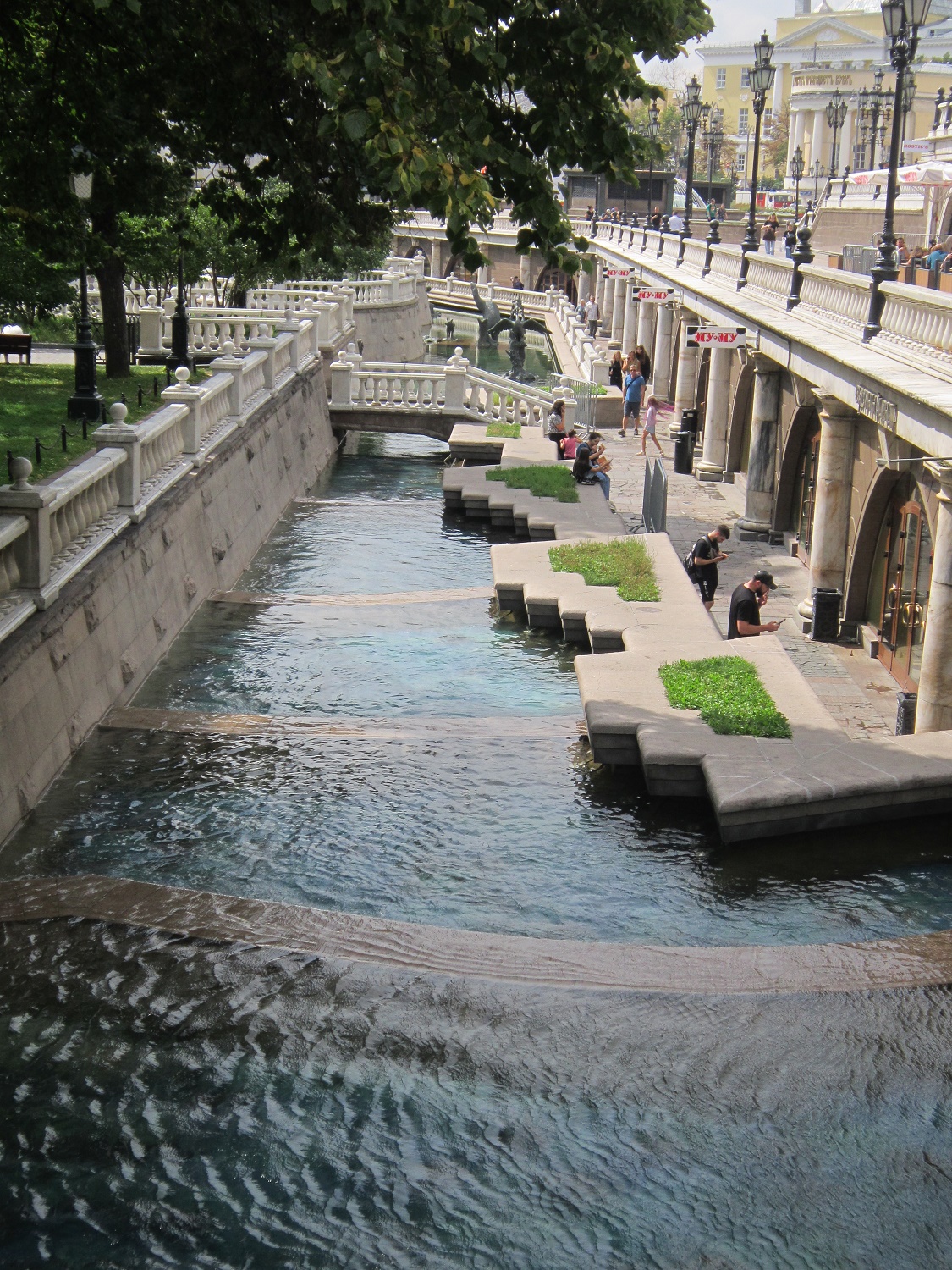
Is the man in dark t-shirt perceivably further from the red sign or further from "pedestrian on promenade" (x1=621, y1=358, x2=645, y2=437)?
"pedestrian on promenade" (x1=621, y1=358, x2=645, y2=437)

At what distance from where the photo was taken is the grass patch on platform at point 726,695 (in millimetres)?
12930

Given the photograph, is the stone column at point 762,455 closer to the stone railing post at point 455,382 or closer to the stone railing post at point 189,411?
the stone railing post at point 455,382

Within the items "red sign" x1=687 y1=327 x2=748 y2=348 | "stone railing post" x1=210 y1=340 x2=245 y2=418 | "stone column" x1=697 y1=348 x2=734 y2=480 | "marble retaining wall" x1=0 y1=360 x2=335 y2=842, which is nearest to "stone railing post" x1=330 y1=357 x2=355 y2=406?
"stone column" x1=697 y1=348 x2=734 y2=480

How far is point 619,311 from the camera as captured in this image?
192ft

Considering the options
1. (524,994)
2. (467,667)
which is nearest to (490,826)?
(524,994)

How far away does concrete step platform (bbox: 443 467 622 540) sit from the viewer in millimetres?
22812

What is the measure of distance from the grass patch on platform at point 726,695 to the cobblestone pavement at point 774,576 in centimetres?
175

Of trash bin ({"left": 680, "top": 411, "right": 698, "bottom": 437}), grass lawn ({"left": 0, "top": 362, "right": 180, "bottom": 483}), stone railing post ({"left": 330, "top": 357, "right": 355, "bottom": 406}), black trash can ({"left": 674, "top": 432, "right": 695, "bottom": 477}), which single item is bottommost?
black trash can ({"left": 674, "top": 432, "right": 695, "bottom": 477})

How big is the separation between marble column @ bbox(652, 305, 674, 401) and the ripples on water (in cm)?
3551

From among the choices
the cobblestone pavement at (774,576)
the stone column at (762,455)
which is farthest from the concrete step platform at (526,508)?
the stone column at (762,455)

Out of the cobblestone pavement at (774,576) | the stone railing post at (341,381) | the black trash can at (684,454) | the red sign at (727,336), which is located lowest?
the cobblestone pavement at (774,576)

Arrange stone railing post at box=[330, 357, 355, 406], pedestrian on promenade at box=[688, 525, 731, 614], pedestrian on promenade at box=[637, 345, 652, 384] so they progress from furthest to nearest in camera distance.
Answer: pedestrian on promenade at box=[637, 345, 652, 384] → stone railing post at box=[330, 357, 355, 406] → pedestrian on promenade at box=[688, 525, 731, 614]

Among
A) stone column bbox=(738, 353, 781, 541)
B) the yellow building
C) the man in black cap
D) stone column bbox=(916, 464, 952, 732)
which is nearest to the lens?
stone column bbox=(916, 464, 952, 732)

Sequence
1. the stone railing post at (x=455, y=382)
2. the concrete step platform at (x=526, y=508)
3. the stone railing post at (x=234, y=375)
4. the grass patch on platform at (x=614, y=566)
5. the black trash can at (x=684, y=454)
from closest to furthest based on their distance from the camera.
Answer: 1. the grass patch on platform at (x=614, y=566)
2. the concrete step platform at (x=526, y=508)
3. the stone railing post at (x=234, y=375)
4. the black trash can at (x=684, y=454)
5. the stone railing post at (x=455, y=382)
